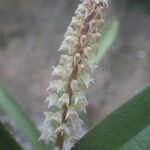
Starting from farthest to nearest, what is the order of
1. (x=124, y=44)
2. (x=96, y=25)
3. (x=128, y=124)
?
1. (x=124, y=44)
2. (x=128, y=124)
3. (x=96, y=25)

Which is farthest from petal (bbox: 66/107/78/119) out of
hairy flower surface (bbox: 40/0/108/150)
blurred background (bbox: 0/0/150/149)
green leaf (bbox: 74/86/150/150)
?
blurred background (bbox: 0/0/150/149)

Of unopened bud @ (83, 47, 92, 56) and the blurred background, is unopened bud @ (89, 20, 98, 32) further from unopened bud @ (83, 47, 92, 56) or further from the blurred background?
the blurred background

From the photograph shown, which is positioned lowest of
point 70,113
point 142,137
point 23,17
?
point 23,17

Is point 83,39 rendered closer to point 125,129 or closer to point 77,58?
point 77,58

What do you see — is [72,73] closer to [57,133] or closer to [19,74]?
[57,133]

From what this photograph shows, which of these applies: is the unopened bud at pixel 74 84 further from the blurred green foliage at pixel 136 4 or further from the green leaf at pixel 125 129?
the blurred green foliage at pixel 136 4

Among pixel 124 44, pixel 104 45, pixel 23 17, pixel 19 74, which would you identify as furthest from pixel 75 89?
pixel 23 17

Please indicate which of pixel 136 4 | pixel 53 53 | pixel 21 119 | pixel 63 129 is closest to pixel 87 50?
pixel 63 129
